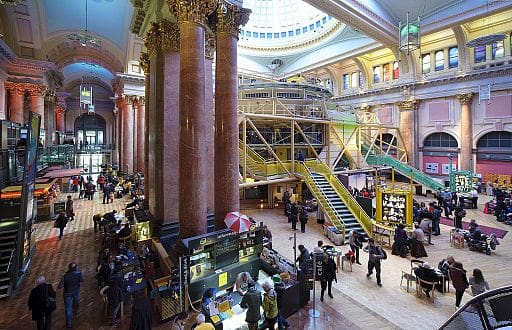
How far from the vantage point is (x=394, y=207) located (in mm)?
12180

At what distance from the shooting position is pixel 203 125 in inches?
274

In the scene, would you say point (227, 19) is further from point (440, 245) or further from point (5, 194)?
point (440, 245)

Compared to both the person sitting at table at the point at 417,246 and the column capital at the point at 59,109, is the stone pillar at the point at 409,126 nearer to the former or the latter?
the person sitting at table at the point at 417,246

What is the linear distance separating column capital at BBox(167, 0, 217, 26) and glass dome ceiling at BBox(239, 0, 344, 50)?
2890 centimetres

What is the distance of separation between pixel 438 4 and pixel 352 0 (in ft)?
21.6

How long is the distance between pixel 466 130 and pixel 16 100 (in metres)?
31.9

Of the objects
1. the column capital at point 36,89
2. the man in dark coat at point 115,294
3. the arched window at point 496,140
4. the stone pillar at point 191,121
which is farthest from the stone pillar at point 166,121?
the arched window at point 496,140

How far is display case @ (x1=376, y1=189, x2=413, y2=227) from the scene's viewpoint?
11781 millimetres

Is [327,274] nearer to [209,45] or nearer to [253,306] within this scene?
[253,306]

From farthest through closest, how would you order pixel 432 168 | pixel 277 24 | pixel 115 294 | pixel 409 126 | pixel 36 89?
pixel 277 24
pixel 409 126
pixel 432 168
pixel 36 89
pixel 115 294

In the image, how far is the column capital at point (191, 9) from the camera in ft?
22.5

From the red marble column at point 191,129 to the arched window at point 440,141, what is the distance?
2496 centimetres

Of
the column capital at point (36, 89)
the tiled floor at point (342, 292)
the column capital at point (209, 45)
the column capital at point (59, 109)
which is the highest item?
the column capital at point (59, 109)

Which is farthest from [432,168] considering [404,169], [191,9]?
[191,9]
